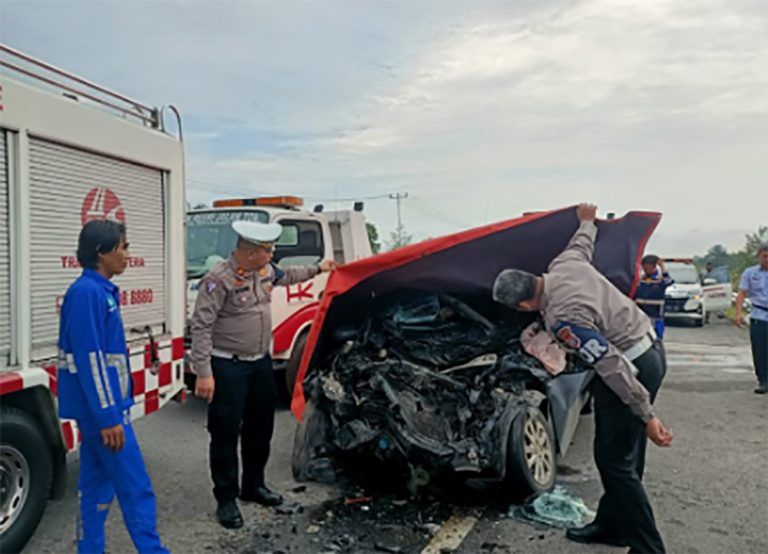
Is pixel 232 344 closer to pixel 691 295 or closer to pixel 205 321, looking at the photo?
pixel 205 321

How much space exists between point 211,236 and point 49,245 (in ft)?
10.9

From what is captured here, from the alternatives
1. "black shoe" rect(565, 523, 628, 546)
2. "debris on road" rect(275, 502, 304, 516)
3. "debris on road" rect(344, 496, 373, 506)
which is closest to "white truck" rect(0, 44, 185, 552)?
"debris on road" rect(275, 502, 304, 516)

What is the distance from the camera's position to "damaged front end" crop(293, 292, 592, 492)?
14.4 ft

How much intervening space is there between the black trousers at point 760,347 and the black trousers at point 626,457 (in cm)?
541

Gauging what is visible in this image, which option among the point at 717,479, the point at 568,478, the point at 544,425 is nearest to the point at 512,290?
the point at 544,425

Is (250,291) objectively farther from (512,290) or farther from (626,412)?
(626,412)

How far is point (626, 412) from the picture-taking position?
3635 millimetres

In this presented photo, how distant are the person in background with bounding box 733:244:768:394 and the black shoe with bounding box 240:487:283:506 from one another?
21.4 ft

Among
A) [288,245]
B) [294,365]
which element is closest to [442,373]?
[294,365]

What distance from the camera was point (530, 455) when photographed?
14.8ft

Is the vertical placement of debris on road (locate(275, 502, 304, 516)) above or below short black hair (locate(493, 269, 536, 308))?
below

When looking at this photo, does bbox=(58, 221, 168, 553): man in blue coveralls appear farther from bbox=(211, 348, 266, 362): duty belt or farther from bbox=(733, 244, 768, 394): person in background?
bbox=(733, 244, 768, 394): person in background

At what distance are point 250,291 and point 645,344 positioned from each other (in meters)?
2.45

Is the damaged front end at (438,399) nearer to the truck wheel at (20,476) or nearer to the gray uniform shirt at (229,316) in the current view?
the gray uniform shirt at (229,316)
